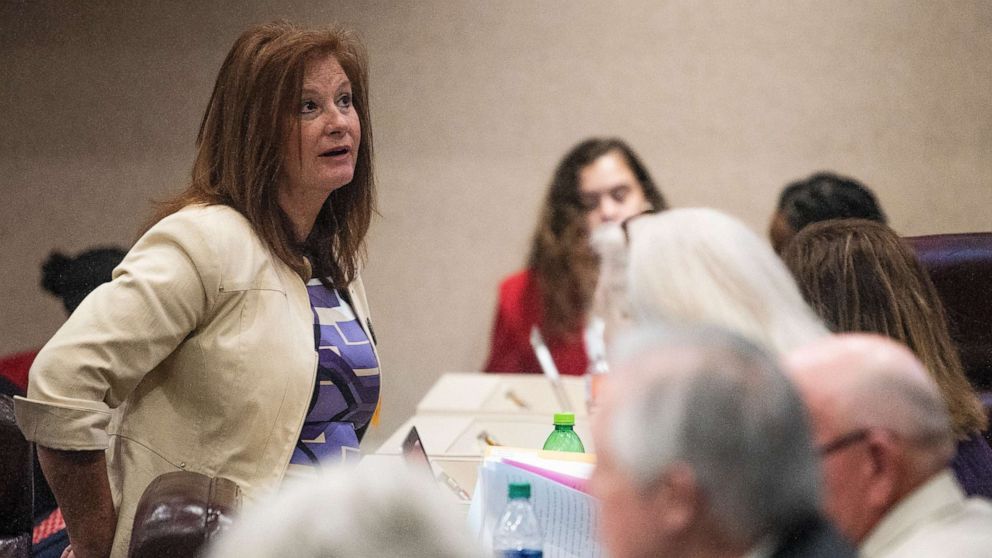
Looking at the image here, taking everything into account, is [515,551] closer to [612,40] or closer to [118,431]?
[118,431]

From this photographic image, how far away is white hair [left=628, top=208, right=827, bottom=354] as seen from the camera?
1.49m

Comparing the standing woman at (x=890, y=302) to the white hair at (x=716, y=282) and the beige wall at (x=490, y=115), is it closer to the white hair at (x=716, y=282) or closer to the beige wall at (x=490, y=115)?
the white hair at (x=716, y=282)

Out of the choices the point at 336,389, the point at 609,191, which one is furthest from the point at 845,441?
the point at 609,191

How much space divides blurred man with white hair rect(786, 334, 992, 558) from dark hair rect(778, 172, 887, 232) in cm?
227

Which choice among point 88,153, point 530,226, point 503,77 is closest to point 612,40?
point 503,77

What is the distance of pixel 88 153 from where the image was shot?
4.63 m

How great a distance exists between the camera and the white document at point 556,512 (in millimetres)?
1686

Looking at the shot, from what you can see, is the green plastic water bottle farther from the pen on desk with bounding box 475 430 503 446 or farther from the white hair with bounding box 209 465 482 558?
the white hair with bounding box 209 465 482 558

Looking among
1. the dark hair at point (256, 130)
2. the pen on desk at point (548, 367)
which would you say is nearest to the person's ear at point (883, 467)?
the dark hair at point (256, 130)

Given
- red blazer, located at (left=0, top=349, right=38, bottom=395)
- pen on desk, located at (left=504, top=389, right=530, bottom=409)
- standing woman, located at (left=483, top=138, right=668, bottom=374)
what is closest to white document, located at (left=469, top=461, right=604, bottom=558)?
pen on desk, located at (left=504, top=389, right=530, bottom=409)

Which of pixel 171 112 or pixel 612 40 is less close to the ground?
pixel 612 40

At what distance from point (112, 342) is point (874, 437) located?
1226 millimetres

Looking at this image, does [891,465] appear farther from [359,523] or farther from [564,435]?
[564,435]

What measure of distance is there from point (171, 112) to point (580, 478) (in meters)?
3.44
